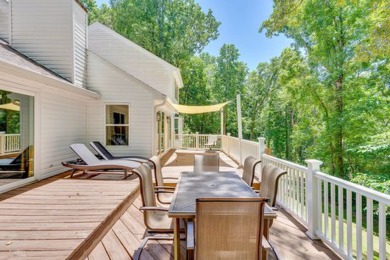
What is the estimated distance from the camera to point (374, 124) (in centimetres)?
1144

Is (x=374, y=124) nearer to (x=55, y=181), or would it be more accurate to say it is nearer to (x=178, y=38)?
(x=55, y=181)

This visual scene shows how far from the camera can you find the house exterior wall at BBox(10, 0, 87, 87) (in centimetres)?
804

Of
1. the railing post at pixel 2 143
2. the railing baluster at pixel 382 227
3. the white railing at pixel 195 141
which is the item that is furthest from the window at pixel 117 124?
the railing baluster at pixel 382 227

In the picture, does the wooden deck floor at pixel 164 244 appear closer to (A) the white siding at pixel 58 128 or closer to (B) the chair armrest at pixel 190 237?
(B) the chair armrest at pixel 190 237

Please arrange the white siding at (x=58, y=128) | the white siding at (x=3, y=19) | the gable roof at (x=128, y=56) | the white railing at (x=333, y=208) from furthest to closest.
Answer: the gable roof at (x=128, y=56) < the white siding at (x=3, y=19) < the white siding at (x=58, y=128) < the white railing at (x=333, y=208)

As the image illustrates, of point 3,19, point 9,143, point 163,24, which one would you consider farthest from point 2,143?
point 163,24

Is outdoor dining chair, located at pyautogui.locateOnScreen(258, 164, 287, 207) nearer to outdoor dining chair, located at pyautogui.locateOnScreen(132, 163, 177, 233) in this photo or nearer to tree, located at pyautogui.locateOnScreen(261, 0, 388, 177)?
outdoor dining chair, located at pyautogui.locateOnScreen(132, 163, 177, 233)

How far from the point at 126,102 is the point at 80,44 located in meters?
2.55

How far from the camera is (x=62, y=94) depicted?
7188 millimetres

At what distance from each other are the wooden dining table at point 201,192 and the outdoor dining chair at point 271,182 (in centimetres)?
18

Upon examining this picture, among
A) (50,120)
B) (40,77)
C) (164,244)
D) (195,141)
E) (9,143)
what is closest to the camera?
(164,244)

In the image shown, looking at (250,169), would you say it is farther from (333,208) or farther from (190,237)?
(190,237)

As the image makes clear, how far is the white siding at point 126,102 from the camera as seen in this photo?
29.0ft

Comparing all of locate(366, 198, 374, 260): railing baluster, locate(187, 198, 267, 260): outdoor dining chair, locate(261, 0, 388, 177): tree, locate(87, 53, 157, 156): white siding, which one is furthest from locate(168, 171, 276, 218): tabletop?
locate(261, 0, 388, 177): tree
